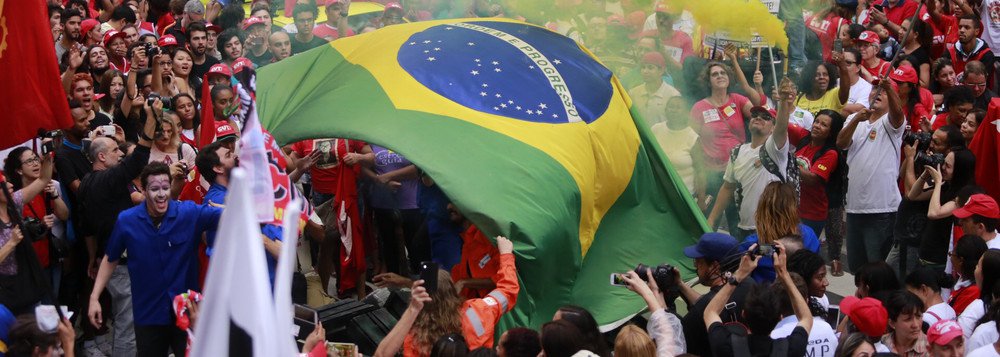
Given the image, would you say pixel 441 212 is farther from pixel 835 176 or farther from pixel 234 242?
pixel 234 242

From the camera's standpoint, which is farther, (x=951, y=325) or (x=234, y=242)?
(x=951, y=325)

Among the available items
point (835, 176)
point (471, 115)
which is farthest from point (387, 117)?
point (835, 176)

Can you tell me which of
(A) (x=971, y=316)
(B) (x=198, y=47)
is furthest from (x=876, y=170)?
(B) (x=198, y=47)

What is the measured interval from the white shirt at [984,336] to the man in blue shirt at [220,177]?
342 centimetres

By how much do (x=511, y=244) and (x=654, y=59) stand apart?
3183 millimetres

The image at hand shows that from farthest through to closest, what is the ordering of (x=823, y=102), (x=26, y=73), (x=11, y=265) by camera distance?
(x=823, y=102)
(x=11, y=265)
(x=26, y=73)

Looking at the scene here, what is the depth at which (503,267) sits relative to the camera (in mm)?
6832

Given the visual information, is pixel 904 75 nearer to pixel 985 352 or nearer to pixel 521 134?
pixel 521 134

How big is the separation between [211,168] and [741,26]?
3.68 meters

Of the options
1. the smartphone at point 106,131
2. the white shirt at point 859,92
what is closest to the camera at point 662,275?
the smartphone at point 106,131

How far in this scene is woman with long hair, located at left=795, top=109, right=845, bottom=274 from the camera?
30.9 feet

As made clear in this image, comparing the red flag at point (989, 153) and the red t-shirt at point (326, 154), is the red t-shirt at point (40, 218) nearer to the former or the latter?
the red t-shirt at point (326, 154)

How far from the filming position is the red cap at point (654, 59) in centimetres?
964

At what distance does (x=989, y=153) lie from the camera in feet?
30.5
